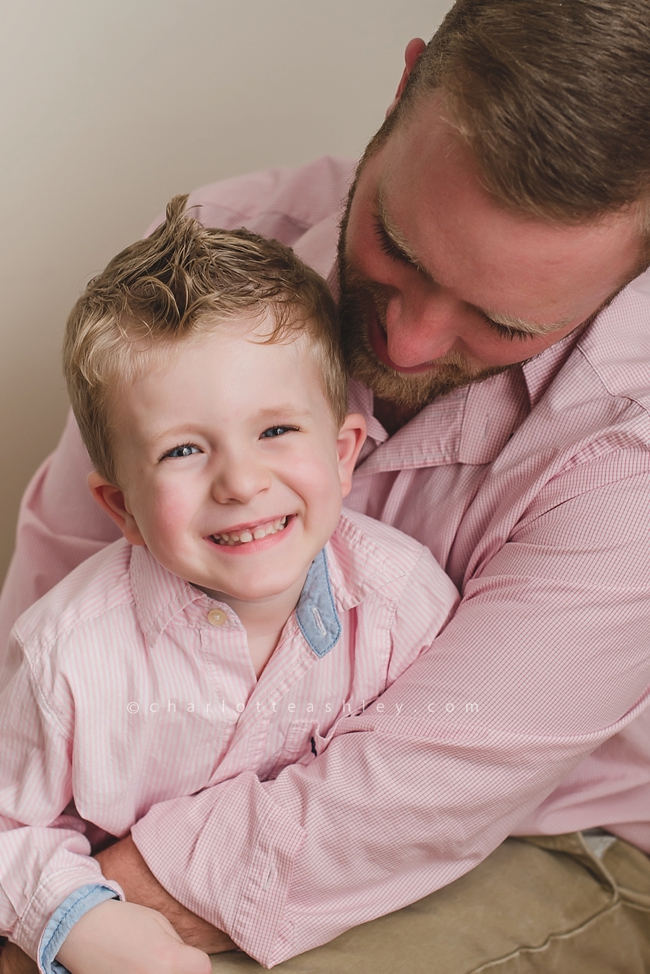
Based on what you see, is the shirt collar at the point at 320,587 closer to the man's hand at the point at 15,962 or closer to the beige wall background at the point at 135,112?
the man's hand at the point at 15,962

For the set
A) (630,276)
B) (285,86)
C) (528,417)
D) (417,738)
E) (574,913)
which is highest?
(285,86)

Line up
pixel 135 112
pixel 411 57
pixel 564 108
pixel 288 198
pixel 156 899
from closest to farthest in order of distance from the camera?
1. pixel 564 108
2. pixel 156 899
3. pixel 411 57
4. pixel 288 198
5. pixel 135 112

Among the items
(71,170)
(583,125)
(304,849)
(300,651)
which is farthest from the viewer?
(71,170)

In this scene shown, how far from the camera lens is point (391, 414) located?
150 centimetres

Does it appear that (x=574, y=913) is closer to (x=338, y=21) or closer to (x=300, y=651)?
(x=300, y=651)

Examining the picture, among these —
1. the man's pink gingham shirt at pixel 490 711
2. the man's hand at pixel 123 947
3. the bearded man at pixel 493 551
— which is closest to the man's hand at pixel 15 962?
the bearded man at pixel 493 551

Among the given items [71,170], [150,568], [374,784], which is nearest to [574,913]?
[374,784]

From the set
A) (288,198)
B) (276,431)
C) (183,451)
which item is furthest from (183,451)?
(288,198)

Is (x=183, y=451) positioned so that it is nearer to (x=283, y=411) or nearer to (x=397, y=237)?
(x=283, y=411)

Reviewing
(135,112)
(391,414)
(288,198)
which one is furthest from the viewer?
(135,112)

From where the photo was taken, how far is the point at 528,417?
52.0 inches

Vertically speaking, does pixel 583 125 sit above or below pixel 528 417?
above

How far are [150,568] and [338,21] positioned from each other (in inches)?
47.6

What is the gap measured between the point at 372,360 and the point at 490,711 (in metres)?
0.50
